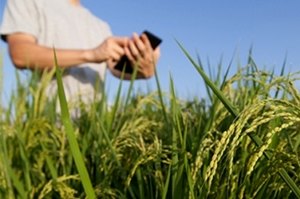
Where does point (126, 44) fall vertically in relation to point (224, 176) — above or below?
above

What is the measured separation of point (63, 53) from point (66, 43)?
0.29m

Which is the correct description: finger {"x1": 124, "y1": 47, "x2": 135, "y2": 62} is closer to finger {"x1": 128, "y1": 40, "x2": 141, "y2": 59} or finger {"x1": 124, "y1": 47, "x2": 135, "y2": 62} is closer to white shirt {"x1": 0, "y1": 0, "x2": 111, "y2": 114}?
finger {"x1": 128, "y1": 40, "x2": 141, "y2": 59}

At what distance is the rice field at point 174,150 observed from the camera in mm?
391

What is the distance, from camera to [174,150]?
50cm

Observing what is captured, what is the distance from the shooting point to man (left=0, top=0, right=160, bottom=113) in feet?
5.42

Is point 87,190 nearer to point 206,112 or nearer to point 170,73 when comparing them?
point 170,73

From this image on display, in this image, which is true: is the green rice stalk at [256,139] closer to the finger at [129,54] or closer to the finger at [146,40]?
the finger at [146,40]

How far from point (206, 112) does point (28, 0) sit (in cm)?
119

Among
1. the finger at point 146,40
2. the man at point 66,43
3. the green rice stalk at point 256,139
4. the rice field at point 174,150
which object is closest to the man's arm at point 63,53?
the man at point 66,43

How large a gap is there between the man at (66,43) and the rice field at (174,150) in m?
0.29

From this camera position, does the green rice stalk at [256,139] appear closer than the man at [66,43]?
Yes

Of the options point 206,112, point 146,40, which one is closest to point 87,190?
point 206,112

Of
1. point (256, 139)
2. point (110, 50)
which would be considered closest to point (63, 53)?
point (110, 50)

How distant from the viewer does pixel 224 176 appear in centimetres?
55
